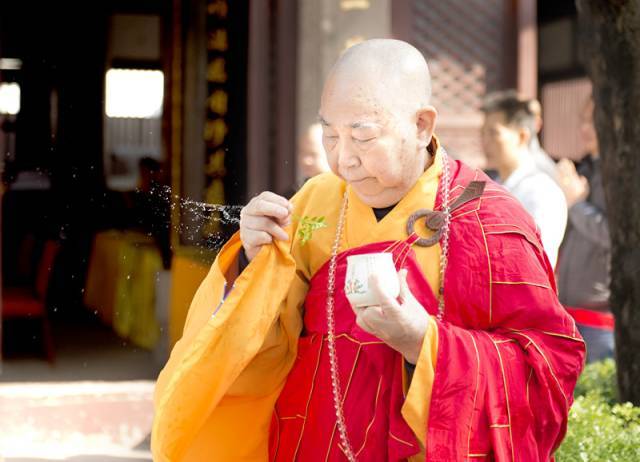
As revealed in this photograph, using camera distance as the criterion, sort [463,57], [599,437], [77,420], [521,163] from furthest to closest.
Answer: [463,57] → [77,420] → [521,163] → [599,437]

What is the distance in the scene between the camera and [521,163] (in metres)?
4.87

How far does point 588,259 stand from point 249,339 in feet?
12.7

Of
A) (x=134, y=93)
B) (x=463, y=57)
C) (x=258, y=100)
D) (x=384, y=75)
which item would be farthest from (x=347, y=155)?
(x=134, y=93)

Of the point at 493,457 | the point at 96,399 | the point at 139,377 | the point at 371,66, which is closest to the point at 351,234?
the point at 371,66

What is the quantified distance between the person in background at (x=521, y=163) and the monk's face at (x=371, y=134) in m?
1.92

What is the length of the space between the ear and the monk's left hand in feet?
1.06

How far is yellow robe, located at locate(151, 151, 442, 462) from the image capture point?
229 centimetres

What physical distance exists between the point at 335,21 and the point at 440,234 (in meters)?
4.68

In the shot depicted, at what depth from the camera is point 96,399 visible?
6.42 meters

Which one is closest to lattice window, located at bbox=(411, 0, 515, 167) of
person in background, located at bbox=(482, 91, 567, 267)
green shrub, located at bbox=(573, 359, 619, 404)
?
person in background, located at bbox=(482, 91, 567, 267)

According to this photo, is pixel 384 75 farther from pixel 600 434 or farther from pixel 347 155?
pixel 600 434

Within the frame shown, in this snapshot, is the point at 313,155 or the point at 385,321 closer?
the point at 385,321

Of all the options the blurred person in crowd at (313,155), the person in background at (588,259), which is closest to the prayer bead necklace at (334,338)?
the blurred person in crowd at (313,155)

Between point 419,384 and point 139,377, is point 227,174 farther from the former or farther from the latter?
point 419,384
